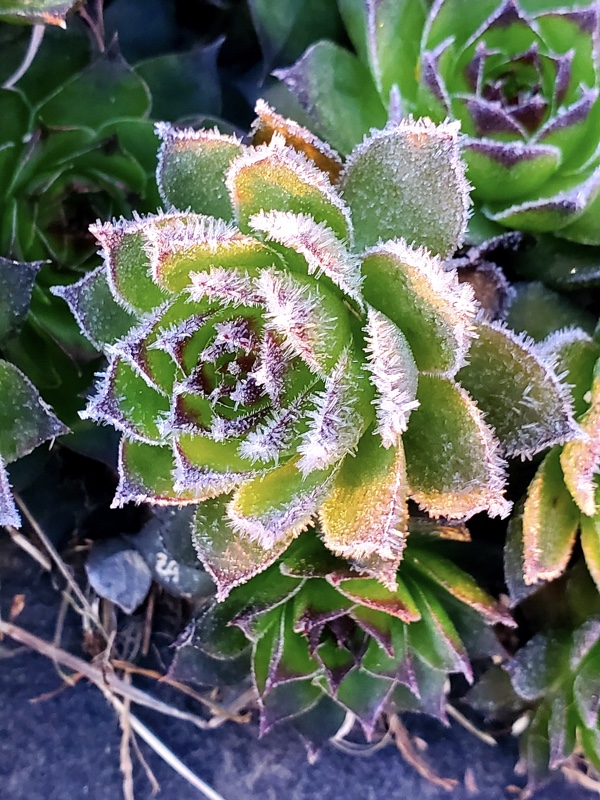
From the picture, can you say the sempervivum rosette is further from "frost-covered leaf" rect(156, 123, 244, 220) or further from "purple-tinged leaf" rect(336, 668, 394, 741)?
"purple-tinged leaf" rect(336, 668, 394, 741)

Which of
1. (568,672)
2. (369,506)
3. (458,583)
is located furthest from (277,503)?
(568,672)

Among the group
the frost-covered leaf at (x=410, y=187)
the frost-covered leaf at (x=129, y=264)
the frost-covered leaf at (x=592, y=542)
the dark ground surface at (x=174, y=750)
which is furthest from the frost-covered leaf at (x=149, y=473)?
the dark ground surface at (x=174, y=750)

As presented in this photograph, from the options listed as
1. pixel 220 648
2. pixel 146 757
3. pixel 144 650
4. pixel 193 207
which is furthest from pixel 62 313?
pixel 146 757

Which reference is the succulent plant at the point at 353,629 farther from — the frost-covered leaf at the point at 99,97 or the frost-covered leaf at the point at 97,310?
the frost-covered leaf at the point at 99,97

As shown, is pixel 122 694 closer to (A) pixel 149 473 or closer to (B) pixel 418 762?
(B) pixel 418 762

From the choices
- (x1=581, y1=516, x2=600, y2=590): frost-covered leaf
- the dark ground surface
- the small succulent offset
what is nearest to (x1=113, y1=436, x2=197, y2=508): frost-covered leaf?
the small succulent offset
